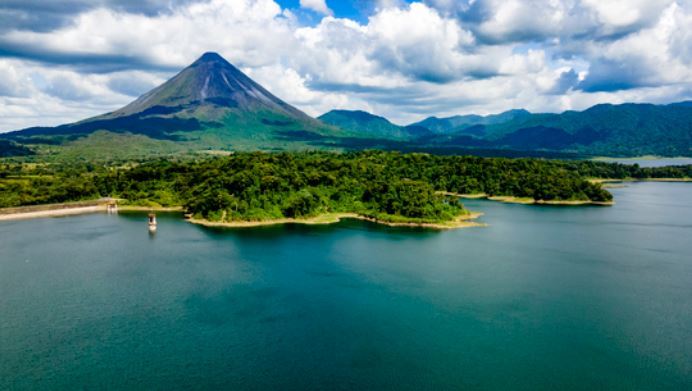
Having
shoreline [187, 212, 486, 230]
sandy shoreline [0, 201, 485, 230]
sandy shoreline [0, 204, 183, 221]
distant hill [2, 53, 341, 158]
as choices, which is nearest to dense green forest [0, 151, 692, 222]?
shoreline [187, 212, 486, 230]

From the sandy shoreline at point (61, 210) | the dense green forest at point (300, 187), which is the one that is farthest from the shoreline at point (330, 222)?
the sandy shoreline at point (61, 210)

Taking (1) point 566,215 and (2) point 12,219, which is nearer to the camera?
(2) point 12,219

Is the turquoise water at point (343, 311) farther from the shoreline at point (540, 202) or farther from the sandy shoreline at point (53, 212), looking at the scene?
the shoreline at point (540, 202)

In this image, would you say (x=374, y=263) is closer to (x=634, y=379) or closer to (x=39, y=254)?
(x=634, y=379)

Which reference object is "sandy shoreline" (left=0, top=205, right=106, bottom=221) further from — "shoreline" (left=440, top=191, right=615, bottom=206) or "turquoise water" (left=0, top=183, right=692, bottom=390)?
"shoreline" (left=440, top=191, right=615, bottom=206)

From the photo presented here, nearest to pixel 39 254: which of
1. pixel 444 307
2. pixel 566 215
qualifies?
pixel 444 307
